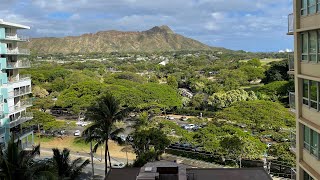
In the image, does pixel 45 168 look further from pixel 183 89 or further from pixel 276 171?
pixel 183 89

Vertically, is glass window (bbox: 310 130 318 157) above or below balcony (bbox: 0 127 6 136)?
above

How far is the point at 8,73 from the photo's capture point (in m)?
38.7

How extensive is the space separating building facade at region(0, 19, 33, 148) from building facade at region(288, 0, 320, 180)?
2614 cm

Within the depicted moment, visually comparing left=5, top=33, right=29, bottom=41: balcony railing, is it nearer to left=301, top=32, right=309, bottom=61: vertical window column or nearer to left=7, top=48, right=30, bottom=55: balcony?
left=7, top=48, right=30, bottom=55: balcony

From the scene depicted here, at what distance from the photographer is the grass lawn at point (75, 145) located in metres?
49.8

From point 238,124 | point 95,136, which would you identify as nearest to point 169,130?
point 238,124

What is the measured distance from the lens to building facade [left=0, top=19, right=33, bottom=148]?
118 feet

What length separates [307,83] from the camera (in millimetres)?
15484

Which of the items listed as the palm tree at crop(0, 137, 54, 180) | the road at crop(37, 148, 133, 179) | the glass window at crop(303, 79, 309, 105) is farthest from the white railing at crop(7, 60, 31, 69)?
the glass window at crop(303, 79, 309, 105)

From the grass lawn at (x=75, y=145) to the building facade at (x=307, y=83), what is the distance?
3393 centimetres

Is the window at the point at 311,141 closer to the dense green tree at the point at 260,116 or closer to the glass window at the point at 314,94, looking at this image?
the glass window at the point at 314,94

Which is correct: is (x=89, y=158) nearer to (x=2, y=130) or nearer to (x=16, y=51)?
(x=2, y=130)

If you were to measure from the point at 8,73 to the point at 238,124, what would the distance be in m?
29.3

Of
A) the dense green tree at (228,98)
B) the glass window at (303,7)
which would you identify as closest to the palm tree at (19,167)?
the glass window at (303,7)
